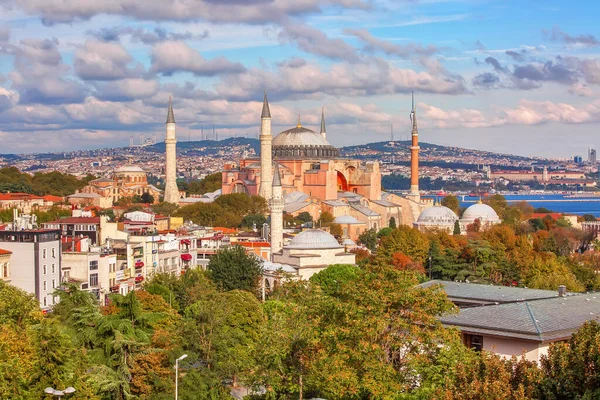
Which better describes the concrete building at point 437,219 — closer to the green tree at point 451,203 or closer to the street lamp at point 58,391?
the green tree at point 451,203

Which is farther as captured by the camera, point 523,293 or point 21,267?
point 21,267

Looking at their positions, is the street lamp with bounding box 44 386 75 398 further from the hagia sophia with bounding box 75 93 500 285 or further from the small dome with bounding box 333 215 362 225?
the small dome with bounding box 333 215 362 225

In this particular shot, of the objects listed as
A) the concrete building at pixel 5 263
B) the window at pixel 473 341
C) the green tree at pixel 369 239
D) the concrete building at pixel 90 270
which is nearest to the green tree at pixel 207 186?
the green tree at pixel 369 239

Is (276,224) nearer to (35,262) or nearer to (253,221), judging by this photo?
(253,221)

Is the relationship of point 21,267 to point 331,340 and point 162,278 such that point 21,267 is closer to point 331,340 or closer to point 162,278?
point 162,278

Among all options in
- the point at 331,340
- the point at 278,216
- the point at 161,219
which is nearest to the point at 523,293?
the point at 331,340

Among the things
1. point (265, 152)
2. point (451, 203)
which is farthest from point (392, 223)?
point (451, 203)
